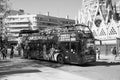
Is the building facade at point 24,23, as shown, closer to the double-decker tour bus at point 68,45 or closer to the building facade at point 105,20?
the building facade at point 105,20

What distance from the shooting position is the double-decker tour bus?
1675 cm

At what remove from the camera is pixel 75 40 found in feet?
55.6

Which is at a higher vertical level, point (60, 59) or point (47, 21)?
point (47, 21)

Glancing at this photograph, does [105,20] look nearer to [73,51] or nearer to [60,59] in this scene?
[60,59]

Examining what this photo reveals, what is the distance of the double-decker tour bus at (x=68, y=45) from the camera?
16.7 meters

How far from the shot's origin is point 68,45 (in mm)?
17547

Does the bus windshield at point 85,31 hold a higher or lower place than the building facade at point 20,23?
lower

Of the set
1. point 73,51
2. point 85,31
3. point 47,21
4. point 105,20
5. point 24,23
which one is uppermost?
point 47,21

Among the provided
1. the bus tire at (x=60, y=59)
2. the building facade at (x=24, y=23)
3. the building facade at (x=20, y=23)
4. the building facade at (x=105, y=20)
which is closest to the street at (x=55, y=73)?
the bus tire at (x=60, y=59)

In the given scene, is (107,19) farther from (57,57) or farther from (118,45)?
(57,57)

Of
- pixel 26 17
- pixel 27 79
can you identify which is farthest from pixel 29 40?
pixel 26 17

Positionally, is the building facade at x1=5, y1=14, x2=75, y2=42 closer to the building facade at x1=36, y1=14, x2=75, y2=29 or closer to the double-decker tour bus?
the building facade at x1=36, y1=14, x2=75, y2=29

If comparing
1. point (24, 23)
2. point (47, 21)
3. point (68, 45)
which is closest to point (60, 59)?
point (68, 45)

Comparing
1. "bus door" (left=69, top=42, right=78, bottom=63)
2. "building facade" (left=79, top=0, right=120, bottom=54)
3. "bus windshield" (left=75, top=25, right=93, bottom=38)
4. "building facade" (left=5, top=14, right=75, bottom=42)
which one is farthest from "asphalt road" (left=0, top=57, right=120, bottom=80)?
"building facade" (left=5, top=14, right=75, bottom=42)
